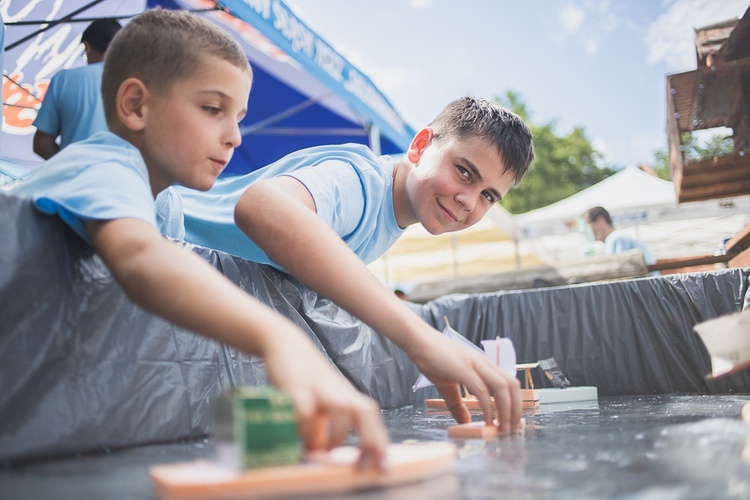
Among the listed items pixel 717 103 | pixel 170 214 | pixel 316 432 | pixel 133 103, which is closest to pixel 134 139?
pixel 133 103

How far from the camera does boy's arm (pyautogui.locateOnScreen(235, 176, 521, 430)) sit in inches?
34.7

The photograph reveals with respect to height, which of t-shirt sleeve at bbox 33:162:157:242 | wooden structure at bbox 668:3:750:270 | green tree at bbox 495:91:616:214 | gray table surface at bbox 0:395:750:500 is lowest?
gray table surface at bbox 0:395:750:500

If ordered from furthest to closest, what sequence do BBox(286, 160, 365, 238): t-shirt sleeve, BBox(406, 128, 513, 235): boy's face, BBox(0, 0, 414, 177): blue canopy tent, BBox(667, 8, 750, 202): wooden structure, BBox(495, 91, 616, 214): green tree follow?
BBox(495, 91, 616, 214): green tree < BBox(0, 0, 414, 177): blue canopy tent < BBox(667, 8, 750, 202): wooden structure < BBox(406, 128, 513, 235): boy's face < BBox(286, 160, 365, 238): t-shirt sleeve

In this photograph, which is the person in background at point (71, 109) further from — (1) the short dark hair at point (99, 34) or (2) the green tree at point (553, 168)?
(2) the green tree at point (553, 168)

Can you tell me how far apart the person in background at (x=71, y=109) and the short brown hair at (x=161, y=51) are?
3.37ft

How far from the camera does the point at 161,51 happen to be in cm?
101

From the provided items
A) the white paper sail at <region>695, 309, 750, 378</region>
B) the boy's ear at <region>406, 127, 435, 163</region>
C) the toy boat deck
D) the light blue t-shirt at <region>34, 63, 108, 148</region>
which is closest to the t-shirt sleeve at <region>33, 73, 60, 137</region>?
the light blue t-shirt at <region>34, 63, 108, 148</region>

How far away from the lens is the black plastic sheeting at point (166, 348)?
811 millimetres

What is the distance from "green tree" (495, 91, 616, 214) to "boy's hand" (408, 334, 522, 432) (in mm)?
17039

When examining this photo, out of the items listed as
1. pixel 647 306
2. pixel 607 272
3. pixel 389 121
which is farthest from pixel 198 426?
pixel 389 121

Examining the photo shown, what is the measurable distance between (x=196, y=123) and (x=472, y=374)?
1.89ft

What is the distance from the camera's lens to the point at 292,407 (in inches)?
20.3

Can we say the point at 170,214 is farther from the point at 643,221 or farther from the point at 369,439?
the point at 643,221

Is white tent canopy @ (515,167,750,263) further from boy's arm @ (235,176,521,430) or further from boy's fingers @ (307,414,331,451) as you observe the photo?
boy's fingers @ (307,414,331,451)
